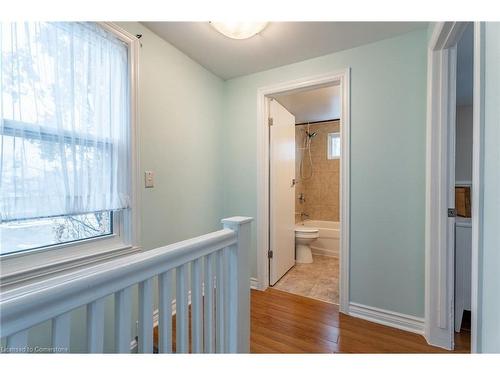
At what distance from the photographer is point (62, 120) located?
123 centimetres

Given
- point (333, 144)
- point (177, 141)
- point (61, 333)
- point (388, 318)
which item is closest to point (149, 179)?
point (177, 141)

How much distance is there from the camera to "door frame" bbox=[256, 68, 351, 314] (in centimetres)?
199

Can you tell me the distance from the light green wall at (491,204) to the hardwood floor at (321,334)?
968 millimetres

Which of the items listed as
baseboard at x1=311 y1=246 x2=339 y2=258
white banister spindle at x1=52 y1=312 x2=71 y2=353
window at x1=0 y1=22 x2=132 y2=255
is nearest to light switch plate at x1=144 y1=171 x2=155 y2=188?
window at x1=0 y1=22 x2=132 y2=255

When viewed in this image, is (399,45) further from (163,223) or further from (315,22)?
(163,223)

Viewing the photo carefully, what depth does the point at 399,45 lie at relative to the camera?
179cm

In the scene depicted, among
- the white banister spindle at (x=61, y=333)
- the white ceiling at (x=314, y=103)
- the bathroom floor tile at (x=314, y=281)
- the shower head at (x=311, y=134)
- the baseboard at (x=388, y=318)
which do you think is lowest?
the bathroom floor tile at (x=314, y=281)

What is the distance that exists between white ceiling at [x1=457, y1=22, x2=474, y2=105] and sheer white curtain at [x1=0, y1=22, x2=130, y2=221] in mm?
2252

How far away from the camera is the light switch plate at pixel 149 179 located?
1729mm

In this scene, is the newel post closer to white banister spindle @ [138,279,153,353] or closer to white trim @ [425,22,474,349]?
white banister spindle @ [138,279,153,353]

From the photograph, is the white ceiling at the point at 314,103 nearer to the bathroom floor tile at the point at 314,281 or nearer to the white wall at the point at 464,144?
the white wall at the point at 464,144

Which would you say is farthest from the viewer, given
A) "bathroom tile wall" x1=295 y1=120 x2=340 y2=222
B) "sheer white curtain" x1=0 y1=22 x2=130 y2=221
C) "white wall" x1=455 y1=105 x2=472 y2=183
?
"bathroom tile wall" x1=295 y1=120 x2=340 y2=222

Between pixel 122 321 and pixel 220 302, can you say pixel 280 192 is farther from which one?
pixel 122 321

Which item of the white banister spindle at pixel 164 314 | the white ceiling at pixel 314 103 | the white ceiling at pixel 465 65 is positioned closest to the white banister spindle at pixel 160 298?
the white banister spindle at pixel 164 314
